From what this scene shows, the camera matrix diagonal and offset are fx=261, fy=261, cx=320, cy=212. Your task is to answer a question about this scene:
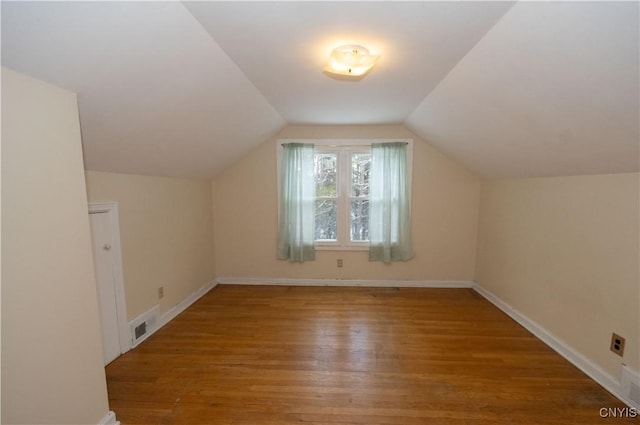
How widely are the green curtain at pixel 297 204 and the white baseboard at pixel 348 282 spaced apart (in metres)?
0.36

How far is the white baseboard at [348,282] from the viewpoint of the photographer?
12.0ft

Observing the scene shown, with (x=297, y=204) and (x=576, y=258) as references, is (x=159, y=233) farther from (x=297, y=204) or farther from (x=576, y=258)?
(x=576, y=258)

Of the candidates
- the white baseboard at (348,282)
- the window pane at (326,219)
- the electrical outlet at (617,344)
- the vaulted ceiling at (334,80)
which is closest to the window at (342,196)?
the window pane at (326,219)

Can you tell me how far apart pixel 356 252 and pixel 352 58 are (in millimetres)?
2638

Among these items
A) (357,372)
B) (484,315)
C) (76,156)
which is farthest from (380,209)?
(76,156)

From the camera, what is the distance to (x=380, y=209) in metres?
3.57

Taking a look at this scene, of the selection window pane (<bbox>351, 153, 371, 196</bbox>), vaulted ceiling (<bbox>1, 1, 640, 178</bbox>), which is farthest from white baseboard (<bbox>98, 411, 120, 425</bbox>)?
window pane (<bbox>351, 153, 371, 196</bbox>)

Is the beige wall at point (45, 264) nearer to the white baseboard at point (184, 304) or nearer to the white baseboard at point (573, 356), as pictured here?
the white baseboard at point (184, 304)

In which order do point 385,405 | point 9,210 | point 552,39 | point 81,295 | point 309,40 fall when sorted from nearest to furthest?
point 9,210
point 552,39
point 81,295
point 309,40
point 385,405

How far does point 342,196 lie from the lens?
366 cm

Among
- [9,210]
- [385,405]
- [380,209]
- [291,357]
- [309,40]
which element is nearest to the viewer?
[9,210]

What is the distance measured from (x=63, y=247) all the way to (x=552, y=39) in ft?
8.09

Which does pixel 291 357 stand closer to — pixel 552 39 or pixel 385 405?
pixel 385 405

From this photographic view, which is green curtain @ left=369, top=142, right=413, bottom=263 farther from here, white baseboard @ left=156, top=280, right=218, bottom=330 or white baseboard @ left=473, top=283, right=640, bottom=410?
white baseboard @ left=156, top=280, right=218, bottom=330
